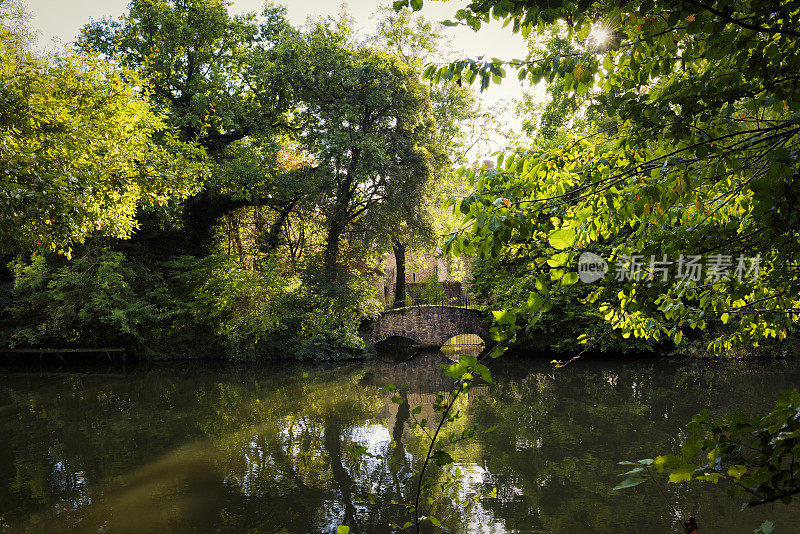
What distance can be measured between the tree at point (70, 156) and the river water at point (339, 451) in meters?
3.57

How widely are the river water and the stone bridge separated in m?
4.56

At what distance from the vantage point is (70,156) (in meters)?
8.17

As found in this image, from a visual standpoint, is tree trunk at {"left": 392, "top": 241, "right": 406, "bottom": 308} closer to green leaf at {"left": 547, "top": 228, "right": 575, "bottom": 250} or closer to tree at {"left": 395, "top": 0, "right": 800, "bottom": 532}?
tree at {"left": 395, "top": 0, "right": 800, "bottom": 532}

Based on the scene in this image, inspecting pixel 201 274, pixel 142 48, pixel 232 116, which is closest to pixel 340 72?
pixel 232 116

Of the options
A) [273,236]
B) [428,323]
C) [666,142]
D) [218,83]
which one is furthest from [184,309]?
[666,142]

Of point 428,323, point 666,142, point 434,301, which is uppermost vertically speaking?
point 666,142

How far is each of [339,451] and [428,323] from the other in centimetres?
1156

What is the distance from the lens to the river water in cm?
527

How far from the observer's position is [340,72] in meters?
15.3

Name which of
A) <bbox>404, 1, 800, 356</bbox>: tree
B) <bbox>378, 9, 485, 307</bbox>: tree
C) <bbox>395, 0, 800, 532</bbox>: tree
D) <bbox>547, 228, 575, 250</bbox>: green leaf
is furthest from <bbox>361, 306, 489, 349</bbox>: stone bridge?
<bbox>547, 228, 575, 250</bbox>: green leaf

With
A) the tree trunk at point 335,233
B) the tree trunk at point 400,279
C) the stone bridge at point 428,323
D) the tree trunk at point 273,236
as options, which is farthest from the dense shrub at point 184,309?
the tree trunk at point 400,279

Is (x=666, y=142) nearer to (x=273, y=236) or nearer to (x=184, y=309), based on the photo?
(x=184, y=309)

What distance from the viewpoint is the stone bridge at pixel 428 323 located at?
18312 millimetres

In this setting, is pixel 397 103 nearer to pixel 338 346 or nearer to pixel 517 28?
pixel 338 346
